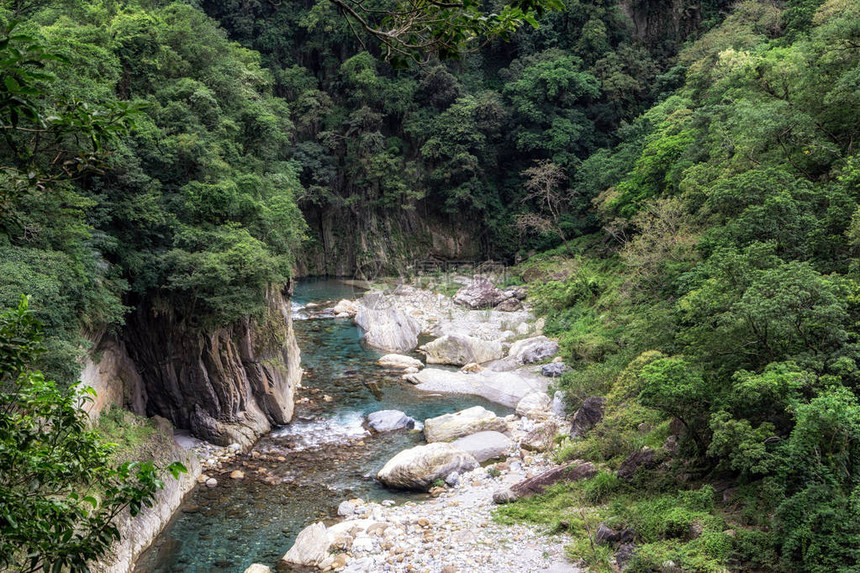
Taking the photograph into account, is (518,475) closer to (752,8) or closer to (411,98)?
(752,8)

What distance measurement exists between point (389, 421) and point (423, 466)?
3.11 m

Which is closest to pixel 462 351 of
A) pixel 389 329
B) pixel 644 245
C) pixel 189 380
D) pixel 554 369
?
pixel 389 329

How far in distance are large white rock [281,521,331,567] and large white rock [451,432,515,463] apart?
436cm

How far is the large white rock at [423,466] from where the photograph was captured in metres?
11.8

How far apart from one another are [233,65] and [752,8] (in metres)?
22.2

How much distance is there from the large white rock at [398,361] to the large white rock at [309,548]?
10309 millimetres

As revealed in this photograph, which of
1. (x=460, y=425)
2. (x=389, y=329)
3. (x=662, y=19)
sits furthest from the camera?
(x=662, y=19)

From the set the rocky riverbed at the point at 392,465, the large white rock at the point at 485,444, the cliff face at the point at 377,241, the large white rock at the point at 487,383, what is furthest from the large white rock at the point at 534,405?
the cliff face at the point at 377,241

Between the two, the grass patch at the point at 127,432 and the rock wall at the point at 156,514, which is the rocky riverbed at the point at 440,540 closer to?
the rock wall at the point at 156,514

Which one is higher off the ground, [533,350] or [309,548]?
[533,350]

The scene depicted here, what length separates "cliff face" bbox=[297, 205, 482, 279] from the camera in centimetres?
3469

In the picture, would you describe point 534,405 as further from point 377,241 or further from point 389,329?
point 377,241

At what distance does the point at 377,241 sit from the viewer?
1368 inches

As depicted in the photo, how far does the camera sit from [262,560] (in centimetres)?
940
